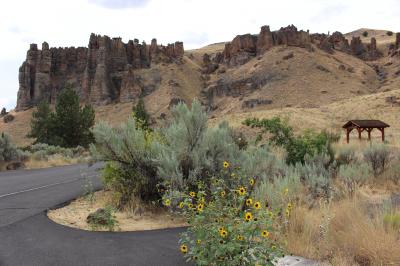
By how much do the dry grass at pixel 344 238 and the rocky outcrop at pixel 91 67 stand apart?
9776 centimetres

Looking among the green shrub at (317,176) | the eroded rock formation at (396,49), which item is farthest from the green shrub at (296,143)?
the eroded rock formation at (396,49)

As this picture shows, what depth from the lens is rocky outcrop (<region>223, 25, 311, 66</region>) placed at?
321 ft

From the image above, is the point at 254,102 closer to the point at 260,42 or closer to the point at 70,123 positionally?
the point at 260,42

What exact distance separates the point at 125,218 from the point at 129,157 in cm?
148

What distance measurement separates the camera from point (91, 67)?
113 metres

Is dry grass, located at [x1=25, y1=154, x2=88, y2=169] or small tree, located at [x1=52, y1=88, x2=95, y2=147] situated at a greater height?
small tree, located at [x1=52, y1=88, x2=95, y2=147]

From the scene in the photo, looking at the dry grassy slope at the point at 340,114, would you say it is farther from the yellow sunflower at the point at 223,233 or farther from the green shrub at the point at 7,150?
the yellow sunflower at the point at 223,233

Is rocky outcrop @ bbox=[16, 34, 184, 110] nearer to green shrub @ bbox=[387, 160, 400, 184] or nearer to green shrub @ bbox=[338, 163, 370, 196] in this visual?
green shrub @ bbox=[387, 160, 400, 184]

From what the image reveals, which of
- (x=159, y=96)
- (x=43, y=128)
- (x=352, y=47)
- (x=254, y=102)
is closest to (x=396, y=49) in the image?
(x=352, y=47)

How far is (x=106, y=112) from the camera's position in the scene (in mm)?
97000

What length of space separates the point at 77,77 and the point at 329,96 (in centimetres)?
7071

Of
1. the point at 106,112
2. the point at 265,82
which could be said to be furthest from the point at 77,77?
the point at 265,82

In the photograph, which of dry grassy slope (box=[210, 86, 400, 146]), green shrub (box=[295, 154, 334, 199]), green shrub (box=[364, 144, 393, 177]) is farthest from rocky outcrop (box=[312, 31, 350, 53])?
green shrub (box=[295, 154, 334, 199])

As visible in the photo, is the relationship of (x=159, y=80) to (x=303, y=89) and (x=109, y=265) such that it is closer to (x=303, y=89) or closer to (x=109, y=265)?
(x=303, y=89)
